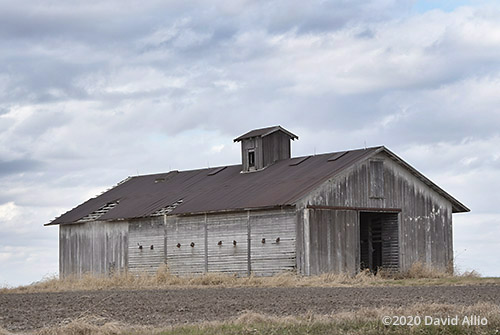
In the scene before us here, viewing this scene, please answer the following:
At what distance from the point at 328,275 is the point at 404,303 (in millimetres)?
14700

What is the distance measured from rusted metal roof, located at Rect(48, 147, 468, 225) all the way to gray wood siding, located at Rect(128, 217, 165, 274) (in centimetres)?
56

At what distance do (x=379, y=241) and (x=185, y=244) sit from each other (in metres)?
9.32

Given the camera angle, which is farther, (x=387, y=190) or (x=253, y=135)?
(x=253, y=135)

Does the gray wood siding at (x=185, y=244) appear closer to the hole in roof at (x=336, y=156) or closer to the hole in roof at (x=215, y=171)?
the hole in roof at (x=215, y=171)

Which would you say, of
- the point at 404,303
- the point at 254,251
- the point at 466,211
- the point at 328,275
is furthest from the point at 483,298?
the point at 466,211

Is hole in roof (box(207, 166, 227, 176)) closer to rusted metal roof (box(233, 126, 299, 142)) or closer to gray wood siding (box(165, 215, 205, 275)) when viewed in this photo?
rusted metal roof (box(233, 126, 299, 142))

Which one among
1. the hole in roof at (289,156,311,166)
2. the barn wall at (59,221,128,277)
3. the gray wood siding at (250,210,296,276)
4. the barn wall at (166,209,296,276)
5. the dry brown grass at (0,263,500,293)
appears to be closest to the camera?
the dry brown grass at (0,263,500,293)

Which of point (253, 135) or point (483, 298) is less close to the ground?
point (253, 135)

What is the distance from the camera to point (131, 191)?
48438 mm

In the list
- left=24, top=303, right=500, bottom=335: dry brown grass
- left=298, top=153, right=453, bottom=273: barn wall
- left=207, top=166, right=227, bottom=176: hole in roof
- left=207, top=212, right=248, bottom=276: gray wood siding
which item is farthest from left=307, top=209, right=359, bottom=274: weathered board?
left=24, top=303, right=500, bottom=335: dry brown grass

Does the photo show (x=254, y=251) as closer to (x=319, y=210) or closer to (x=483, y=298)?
(x=319, y=210)

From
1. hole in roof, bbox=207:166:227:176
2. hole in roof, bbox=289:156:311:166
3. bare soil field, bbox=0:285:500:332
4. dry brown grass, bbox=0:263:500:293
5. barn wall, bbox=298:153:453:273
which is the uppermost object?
hole in roof, bbox=289:156:311:166

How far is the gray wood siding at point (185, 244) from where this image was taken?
38594 mm

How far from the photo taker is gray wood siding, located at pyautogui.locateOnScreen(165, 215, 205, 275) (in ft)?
127
